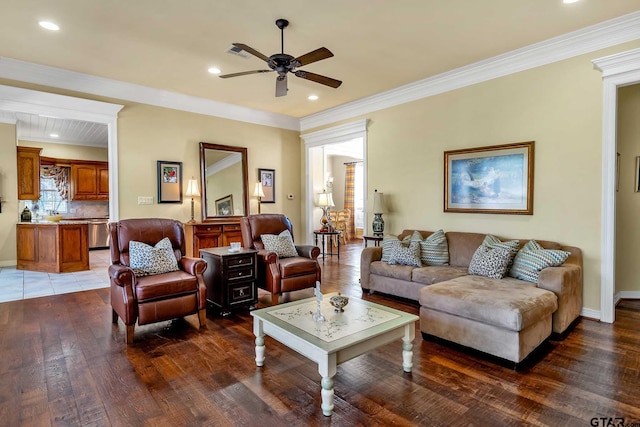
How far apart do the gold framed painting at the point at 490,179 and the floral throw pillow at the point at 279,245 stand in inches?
87.3

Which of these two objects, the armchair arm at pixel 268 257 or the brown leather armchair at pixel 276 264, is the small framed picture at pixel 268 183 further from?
the armchair arm at pixel 268 257

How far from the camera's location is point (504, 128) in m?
4.22

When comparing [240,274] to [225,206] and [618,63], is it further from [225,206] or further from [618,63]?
[618,63]

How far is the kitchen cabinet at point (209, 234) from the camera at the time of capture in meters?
5.60

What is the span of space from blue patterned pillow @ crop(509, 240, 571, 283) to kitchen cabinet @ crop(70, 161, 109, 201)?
9822 mm

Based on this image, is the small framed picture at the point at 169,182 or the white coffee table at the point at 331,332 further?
the small framed picture at the point at 169,182

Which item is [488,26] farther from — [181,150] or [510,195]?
[181,150]

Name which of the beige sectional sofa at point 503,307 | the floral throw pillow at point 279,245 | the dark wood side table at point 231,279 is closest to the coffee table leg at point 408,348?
the beige sectional sofa at point 503,307

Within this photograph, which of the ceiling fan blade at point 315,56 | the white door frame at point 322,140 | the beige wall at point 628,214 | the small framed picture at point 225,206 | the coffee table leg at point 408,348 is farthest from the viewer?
the small framed picture at point 225,206

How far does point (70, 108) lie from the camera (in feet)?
15.4

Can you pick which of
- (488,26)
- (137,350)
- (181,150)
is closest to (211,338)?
(137,350)

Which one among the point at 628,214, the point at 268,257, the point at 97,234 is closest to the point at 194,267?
the point at 268,257

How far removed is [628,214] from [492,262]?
2326 millimetres

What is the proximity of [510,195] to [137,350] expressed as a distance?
427 cm
